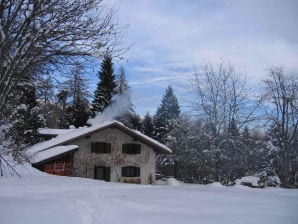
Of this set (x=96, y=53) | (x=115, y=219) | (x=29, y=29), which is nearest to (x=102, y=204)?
(x=115, y=219)

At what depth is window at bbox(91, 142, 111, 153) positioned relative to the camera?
3309cm

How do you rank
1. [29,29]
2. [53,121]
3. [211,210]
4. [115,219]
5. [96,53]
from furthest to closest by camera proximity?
[53,121] < [96,53] < [29,29] < [211,210] < [115,219]

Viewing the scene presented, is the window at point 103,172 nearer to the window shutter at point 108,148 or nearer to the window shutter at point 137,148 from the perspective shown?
the window shutter at point 108,148

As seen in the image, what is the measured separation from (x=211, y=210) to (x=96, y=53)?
4687mm

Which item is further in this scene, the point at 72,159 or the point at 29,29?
the point at 72,159

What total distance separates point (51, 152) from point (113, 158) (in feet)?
21.0

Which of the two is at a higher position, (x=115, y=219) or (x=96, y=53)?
(x=96, y=53)

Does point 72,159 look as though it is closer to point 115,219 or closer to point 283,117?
point 283,117

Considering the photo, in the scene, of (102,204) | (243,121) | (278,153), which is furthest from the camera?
(278,153)

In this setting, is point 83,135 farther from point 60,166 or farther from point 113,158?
point 113,158

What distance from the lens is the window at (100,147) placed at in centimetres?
3309

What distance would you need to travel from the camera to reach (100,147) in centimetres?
3341

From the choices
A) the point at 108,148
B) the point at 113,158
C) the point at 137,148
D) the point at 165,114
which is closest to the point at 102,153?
the point at 108,148

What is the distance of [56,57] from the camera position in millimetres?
9500
